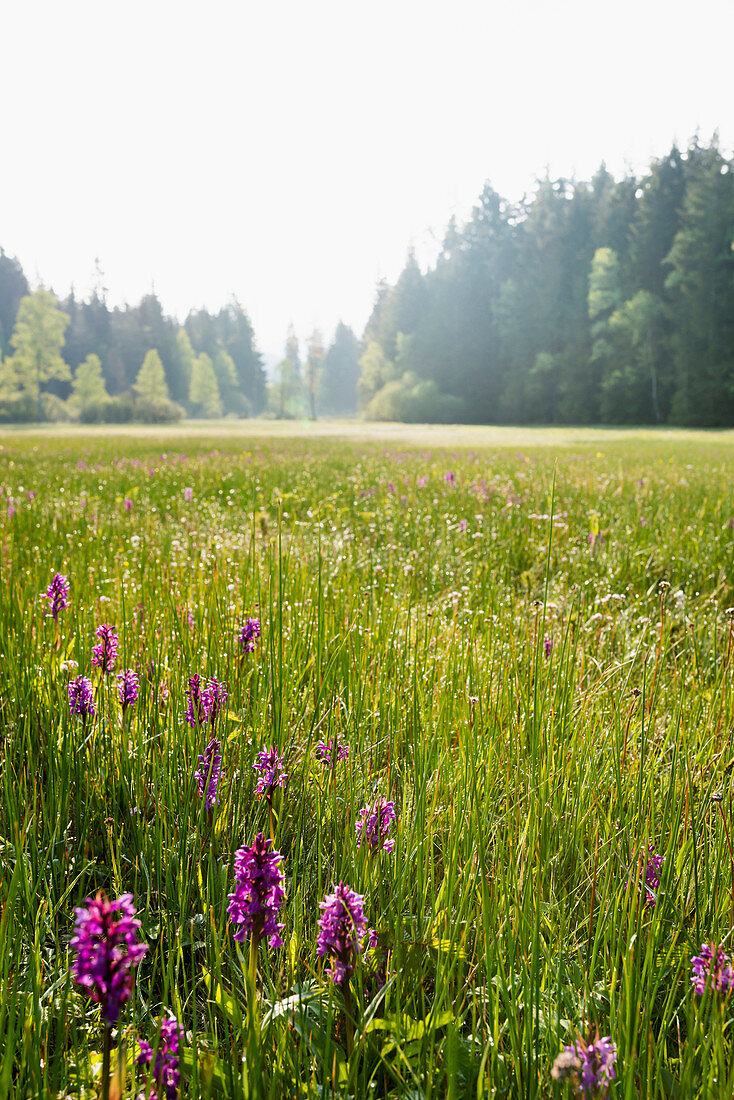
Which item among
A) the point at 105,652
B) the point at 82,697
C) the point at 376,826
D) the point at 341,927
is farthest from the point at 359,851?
the point at 105,652

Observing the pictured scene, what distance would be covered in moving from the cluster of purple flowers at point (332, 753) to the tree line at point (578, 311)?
2089 inches

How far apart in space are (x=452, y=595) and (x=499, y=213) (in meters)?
70.6

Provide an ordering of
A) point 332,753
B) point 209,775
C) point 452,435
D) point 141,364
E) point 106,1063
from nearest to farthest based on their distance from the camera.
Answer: point 106,1063
point 209,775
point 332,753
point 452,435
point 141,364

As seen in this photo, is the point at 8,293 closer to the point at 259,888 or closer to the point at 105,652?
the point at 105,652

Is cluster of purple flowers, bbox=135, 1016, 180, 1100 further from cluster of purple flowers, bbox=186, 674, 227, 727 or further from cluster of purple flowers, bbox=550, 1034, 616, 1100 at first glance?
cluster of purple flowers, bbox=186, 674, 227, 727

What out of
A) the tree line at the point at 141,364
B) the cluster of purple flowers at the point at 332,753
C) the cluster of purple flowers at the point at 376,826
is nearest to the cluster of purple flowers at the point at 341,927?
the cluster of purple flowers at the point at 376,826

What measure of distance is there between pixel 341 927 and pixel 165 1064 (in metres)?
0.28

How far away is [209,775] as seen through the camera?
149cm

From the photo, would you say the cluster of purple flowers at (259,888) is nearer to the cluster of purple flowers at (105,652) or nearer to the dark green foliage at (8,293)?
the cluster of purple flowers at (105,652)

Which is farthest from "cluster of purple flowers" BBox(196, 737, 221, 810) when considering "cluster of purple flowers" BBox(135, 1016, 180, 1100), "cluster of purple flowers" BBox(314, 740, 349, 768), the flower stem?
the flower stem

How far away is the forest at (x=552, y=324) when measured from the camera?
48688 mm

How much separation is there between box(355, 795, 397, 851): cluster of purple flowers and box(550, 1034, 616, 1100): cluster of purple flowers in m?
0.55

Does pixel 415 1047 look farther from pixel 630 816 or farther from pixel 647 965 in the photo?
pixel 630 816

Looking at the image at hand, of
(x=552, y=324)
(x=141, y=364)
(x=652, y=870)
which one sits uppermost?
(x=141, y=364)
